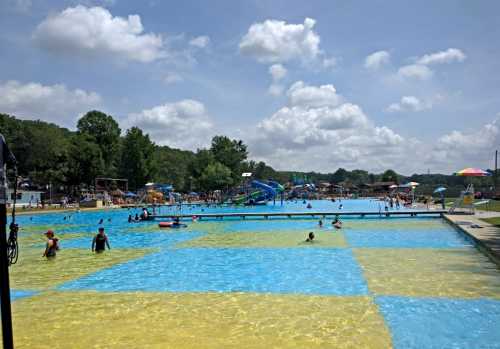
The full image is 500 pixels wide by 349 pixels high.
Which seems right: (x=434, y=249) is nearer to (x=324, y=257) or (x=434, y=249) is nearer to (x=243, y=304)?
(x=324, y=257)

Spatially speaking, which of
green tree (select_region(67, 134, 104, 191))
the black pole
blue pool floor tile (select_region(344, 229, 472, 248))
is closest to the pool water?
blue pool floor tile (select_region(344, 229, 472, 248))

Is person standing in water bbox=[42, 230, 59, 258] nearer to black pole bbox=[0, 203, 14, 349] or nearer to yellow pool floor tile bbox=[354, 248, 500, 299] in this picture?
yellow pool floor tile bbox=[354, 248, 500, 299]

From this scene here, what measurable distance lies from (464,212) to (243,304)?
2996 cm

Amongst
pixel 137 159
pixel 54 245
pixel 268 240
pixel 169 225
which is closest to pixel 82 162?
pixel 137 159

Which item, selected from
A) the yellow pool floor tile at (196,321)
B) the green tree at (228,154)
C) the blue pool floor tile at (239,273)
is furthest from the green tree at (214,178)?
the yellow pool floor tile at (196,321)

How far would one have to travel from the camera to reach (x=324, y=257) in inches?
698

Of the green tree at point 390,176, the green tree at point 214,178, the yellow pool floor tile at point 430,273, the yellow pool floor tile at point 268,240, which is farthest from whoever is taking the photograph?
the green tree at point 390,176

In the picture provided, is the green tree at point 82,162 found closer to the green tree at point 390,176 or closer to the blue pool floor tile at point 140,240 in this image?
the blue pool floor tile at point 140,240

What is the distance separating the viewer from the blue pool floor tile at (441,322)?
26.0 ft

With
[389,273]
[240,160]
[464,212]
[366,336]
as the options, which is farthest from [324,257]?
[240,160]

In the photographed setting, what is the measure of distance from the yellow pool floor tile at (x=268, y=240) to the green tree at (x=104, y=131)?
58356 mm

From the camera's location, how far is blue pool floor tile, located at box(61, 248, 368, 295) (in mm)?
12547

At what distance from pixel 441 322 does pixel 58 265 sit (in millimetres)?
14289

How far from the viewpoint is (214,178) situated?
8581 cm
